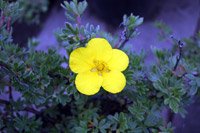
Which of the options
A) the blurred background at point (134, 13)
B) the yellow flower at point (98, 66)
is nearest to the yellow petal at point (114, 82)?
the yellow flower at point (98, 66)

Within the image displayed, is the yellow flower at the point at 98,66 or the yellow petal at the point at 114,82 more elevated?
the yellow flower at the point at 98,66

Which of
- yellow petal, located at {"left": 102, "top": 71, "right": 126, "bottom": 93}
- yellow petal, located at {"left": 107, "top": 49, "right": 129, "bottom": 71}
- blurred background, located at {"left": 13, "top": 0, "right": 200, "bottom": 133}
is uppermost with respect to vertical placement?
blurred background, located at {"left": 13, "top": 0, "right": 200, "bottom": 133}

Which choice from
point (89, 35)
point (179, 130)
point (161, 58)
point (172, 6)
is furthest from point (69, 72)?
point (172, 6)

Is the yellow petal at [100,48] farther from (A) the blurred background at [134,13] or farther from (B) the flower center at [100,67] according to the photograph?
(A) the blurred background at [134,13]

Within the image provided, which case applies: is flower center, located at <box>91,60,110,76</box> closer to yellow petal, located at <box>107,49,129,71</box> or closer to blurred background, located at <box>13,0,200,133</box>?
yellow petal, located at <box>107,49,129,71</box>

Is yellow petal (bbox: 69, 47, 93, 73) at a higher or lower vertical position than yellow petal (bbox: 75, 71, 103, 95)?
higher

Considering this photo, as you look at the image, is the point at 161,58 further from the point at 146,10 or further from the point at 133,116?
the point at 146,10

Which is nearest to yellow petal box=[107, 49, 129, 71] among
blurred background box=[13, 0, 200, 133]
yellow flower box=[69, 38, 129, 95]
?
yellow flower box=[69, 38, 129, 95]
